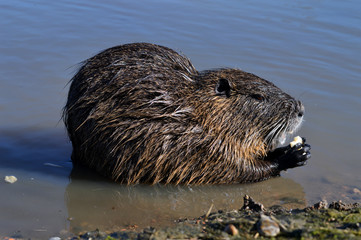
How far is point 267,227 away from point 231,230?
0.22 meters

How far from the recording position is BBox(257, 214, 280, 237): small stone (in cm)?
304

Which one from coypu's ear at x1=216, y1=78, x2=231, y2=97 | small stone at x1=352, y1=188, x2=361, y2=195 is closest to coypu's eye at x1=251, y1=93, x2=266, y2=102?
coypu's ear at x1=216, y1=78, x2=231, y2=97

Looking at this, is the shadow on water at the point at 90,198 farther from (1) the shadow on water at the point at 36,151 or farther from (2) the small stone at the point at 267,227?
(2) the small stone at the point at 267,227

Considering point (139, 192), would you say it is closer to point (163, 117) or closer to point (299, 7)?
point (163, 117)

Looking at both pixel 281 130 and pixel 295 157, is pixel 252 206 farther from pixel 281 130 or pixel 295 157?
pixel 281 130

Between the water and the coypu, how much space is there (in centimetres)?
19

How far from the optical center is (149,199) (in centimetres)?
451

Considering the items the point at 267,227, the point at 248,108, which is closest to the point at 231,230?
the point at 267,227

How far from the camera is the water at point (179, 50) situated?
14.4ft

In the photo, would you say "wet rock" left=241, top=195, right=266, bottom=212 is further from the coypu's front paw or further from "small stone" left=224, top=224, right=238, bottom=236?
the coypu's front paw

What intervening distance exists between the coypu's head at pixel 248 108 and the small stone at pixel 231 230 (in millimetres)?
1646

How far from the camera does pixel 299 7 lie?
9.84 metres

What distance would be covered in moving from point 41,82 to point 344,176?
13.0 feet

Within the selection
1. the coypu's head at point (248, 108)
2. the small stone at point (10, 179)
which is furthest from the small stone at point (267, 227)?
the small stone at point (10, 179)
